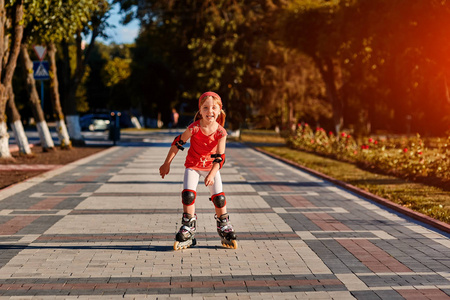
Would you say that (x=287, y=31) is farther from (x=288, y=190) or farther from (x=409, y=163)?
(x=288, y=190)

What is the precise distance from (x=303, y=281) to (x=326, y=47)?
98.1 ft

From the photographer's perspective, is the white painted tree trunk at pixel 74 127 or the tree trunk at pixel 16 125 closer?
the tree trunk at pixel 16 125

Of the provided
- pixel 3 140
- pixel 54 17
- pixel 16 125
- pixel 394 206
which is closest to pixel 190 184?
pixel 394 206

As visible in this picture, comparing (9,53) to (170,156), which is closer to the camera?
(170,156)

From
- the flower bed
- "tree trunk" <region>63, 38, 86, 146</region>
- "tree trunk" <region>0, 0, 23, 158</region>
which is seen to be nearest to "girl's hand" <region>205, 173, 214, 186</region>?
the flower bed

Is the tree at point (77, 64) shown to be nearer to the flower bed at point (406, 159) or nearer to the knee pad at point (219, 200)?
the flower bed at point (406, 159)

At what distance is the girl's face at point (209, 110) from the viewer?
7.59 meters

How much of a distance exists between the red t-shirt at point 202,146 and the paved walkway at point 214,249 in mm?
1007

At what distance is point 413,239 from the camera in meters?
8.46

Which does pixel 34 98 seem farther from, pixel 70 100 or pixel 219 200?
pixel 219 200

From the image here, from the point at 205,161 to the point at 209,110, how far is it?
61cm

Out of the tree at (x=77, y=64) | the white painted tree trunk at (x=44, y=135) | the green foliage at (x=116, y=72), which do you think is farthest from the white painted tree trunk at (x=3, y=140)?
the green foliage at (x=116, y=72)

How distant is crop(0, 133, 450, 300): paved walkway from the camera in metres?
5.99

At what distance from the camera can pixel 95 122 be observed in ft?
182
